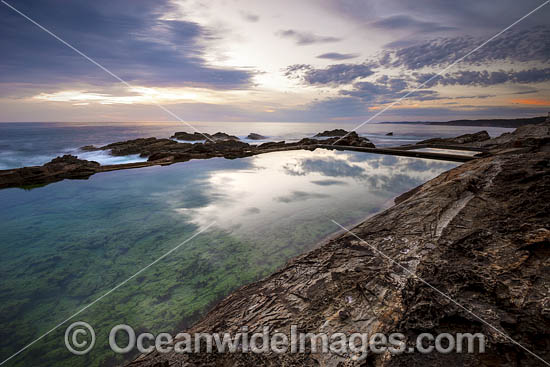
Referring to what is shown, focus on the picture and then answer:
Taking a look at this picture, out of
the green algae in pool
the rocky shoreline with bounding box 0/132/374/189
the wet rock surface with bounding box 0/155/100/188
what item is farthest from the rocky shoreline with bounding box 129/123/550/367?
the rocky shoreline with bounding box 0/132/374/189

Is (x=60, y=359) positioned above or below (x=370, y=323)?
below

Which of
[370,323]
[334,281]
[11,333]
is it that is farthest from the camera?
[11,333]

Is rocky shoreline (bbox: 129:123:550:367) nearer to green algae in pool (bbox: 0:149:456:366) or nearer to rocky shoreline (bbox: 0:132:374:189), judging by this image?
green algae in pool (bbox: 0:149:456:366)

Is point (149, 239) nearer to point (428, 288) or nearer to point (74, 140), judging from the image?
point (428, 288)

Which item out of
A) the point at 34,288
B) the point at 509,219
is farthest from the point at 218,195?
the point at 509,219

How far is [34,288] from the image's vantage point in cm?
515

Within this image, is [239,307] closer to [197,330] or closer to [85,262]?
[197,330]

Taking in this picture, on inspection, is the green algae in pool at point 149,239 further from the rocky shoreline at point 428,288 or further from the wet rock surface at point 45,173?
the rocky shoreline at point 428,288

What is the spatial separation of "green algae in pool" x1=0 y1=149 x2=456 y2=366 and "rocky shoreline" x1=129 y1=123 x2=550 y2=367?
221 cm

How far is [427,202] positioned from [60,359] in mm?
7370

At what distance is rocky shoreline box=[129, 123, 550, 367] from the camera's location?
6.61 ft

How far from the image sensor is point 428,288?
2555 millimetres

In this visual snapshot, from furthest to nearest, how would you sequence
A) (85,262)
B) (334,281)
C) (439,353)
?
(85,262) < (334,281) < (439,353)

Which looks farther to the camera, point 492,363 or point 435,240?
point 435,240
